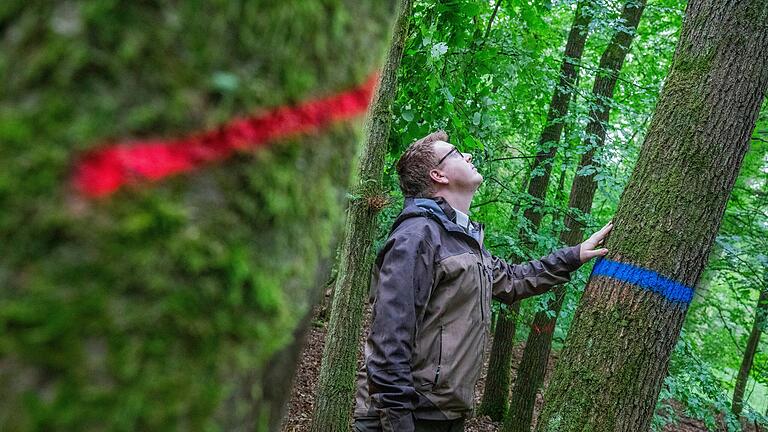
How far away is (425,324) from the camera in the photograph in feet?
9.05

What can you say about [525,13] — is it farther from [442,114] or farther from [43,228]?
[43,228]

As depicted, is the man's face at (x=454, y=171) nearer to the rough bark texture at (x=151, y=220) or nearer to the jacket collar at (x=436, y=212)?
the jacket collar at (x=436, y=212)

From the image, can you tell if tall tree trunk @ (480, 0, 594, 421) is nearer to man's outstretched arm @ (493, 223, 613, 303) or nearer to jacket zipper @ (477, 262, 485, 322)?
man's outstretched arm @ (493, 223, 613, 303)

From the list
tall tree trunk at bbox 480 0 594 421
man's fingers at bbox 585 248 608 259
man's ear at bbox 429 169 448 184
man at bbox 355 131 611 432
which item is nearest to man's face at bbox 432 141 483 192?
man's ear at bbox 429 169 448 184

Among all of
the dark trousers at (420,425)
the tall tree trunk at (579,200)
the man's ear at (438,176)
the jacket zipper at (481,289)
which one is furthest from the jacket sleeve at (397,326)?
the tall tree trunk at (579,200)

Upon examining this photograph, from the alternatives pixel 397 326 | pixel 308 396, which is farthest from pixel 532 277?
pixel 308 396

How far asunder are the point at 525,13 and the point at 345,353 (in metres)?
3.70

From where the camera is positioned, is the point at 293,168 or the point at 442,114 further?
the point at 442,114

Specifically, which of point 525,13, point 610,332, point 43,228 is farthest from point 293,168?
point 525,13

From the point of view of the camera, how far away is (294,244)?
635mm

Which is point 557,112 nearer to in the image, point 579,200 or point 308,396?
point 579,200

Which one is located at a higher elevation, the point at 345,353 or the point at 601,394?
the point at 601,394

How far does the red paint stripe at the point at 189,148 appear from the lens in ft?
1.56

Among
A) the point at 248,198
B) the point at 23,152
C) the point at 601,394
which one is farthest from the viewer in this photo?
the point at 601,394
